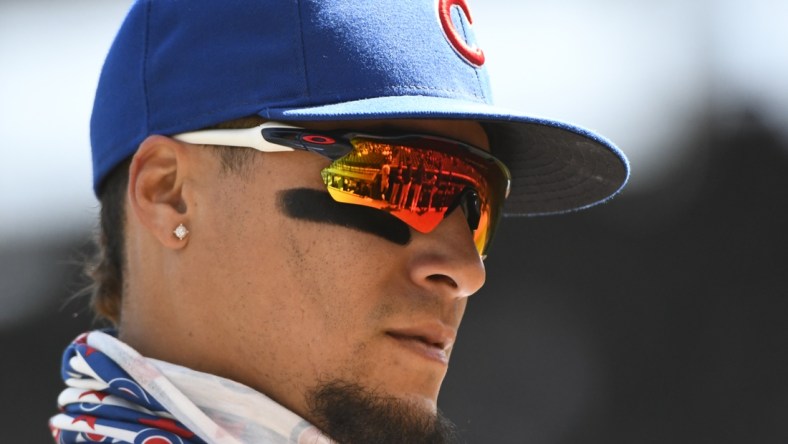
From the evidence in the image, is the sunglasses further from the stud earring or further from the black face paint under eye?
the stud earring

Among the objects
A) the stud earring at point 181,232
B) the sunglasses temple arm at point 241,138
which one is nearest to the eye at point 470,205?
the sunglasses temple arm at point 241,138

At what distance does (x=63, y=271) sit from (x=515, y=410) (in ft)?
7.60

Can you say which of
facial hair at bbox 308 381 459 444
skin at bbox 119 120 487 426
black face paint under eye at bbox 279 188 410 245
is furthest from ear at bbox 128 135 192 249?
facial hair at bbox 308 381 459 444

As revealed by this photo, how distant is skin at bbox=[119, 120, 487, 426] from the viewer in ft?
9.32

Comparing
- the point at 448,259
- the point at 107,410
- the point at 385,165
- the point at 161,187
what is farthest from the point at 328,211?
the point at 107,410

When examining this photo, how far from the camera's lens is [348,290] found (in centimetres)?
284

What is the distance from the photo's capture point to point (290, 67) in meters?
2.82

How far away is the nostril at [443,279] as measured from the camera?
2935 millimetres

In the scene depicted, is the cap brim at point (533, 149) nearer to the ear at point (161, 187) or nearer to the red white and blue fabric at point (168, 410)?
the ear at point (161, 187)

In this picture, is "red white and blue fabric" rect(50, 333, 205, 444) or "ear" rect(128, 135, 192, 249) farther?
"ear" rect(128, 135, 192, 249)

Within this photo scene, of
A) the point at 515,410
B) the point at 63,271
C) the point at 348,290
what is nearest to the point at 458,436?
the point at 348,290

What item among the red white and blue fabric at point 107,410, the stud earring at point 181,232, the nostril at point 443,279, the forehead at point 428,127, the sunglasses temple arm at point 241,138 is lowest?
the red white and blue fabric at point 107,410

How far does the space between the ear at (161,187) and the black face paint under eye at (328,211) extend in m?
0.26

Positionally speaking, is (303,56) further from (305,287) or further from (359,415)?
(359,415)
